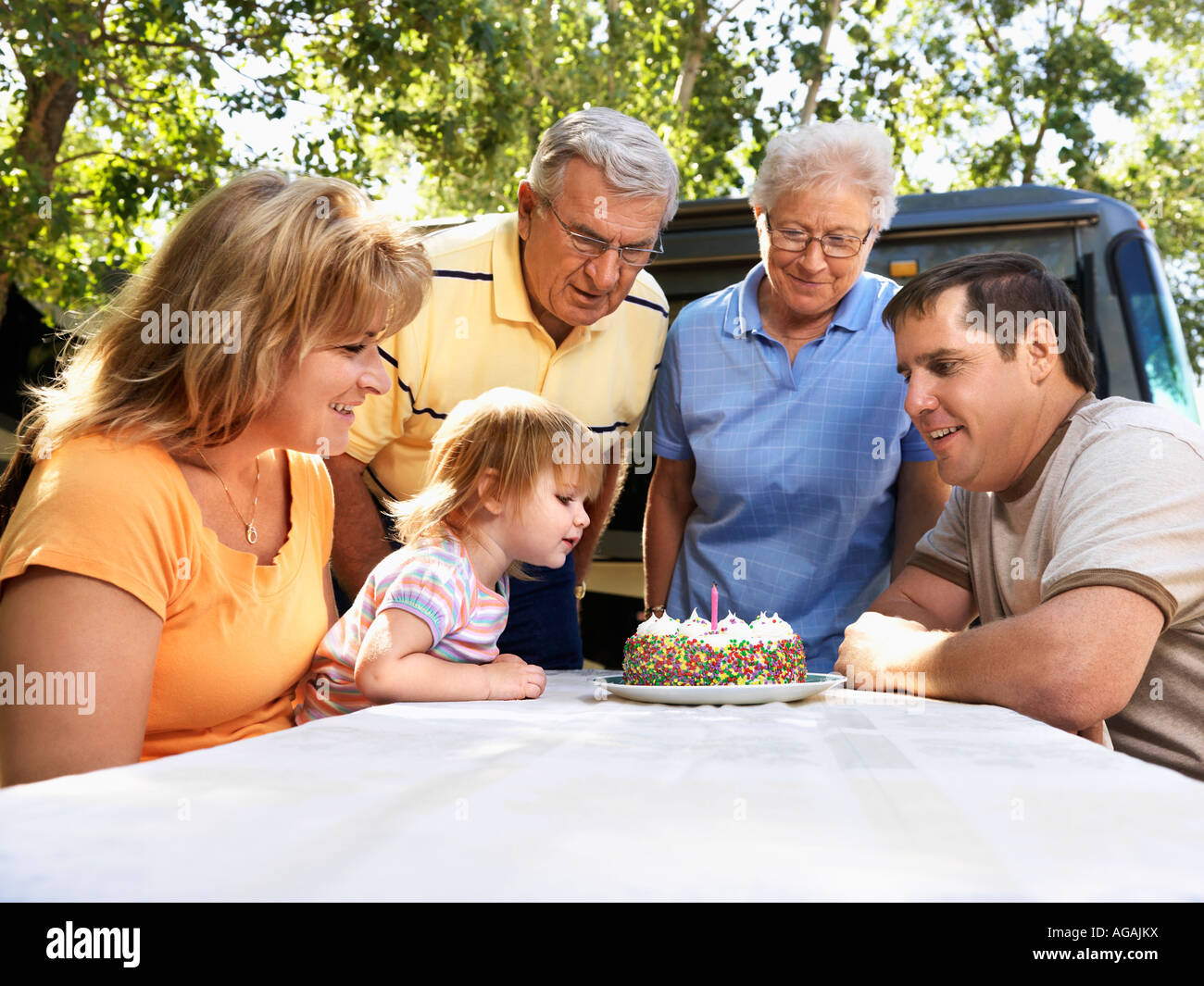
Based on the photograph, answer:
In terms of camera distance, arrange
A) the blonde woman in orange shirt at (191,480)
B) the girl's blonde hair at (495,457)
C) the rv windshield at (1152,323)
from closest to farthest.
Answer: the blonde woman in orange shirt at (191,480) → the girl's blonde hair at (495,457) → the rv windshield at (1152,323)

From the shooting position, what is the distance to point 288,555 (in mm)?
2037

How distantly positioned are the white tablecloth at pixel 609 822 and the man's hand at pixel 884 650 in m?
0.65

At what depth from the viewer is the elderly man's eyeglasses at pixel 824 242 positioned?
116 inches

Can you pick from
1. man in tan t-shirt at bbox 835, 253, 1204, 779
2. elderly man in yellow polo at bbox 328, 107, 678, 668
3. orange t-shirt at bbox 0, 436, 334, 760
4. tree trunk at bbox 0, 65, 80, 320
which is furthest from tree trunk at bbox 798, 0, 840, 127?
orange t-shirt at bbox 0, 436, 334, 760

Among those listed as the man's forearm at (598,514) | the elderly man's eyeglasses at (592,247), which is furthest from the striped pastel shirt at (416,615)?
the man's forearm at (598,514)

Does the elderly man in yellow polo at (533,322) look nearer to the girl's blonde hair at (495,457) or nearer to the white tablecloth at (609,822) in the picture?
the girl's blonde hair at (495,457)

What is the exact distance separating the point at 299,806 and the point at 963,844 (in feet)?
1.90

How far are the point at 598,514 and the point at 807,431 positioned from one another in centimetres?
66

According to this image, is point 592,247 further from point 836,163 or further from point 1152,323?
point 1152,323

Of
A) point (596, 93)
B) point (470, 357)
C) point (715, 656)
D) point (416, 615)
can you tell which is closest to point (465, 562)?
point (416, 615)

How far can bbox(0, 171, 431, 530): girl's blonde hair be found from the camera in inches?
70.1

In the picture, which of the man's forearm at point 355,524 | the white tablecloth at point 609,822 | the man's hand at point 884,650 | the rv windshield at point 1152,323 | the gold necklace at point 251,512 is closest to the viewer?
the white tablecloth at point 609,822

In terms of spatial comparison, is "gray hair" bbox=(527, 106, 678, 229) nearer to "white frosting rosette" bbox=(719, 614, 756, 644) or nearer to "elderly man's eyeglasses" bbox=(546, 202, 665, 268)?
"elderly man's eyeglasses" bbox=(546, 202, 665, 268)
